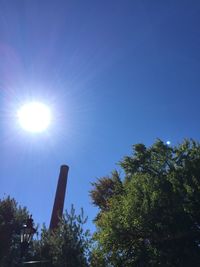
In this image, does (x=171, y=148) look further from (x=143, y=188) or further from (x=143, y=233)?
(x=143, y=233)

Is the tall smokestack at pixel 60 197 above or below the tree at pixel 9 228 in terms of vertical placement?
above

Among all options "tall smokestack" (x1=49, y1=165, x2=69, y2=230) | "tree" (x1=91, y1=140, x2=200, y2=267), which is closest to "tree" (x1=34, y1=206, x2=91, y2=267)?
"tree" (x1=91, y1=140, x2=200, y2=267)

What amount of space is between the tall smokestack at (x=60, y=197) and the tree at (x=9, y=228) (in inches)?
232

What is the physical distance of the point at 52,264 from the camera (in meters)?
21.5

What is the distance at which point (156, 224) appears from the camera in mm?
21859

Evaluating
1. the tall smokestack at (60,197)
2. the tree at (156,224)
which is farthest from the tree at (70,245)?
the tall smokestack at (60,197)

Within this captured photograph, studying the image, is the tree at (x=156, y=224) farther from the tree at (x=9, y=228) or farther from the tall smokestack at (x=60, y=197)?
the tall smokestack at (x=60, y=197)

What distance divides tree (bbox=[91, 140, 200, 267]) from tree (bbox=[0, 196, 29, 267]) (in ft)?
24.1

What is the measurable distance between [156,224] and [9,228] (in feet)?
44.1

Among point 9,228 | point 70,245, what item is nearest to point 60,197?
point 9,228

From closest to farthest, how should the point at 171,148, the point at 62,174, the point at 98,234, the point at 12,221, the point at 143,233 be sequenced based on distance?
the point at 143,233 < the point at 98,234 < the point at 171,148 < the point at 12,221 < the point at 62,174

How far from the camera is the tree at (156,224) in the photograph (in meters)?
21.3

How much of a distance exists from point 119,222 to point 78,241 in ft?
10.8

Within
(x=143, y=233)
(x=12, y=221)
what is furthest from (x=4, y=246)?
(x=143, y=233)
